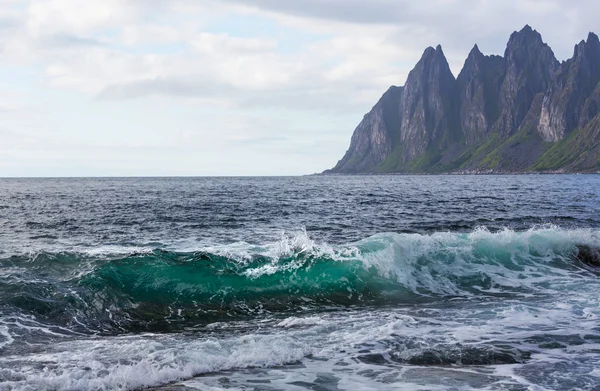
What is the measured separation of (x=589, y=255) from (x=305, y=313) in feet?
60.9

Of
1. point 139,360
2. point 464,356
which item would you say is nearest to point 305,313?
point 464,356

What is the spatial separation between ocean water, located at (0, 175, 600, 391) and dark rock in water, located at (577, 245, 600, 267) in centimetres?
10

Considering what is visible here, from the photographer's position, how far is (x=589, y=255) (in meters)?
27.8

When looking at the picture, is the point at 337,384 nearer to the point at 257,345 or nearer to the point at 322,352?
the point at 322,352

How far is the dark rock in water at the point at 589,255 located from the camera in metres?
27.4

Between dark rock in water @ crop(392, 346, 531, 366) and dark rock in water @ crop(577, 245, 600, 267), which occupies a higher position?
dark rock in water @ crop(577, 245, 600, 267)

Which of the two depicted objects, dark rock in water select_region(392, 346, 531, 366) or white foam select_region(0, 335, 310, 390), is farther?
dark rock in water select_region(392, 346, 531, 366)

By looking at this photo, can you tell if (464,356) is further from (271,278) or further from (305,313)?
(271,278)

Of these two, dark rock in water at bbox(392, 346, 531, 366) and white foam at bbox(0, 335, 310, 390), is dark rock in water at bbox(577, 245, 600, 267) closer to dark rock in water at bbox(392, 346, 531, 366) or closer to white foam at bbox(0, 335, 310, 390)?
dark rock in water at bbox(392, 346, 531, 366)

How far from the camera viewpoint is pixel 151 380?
422 inches

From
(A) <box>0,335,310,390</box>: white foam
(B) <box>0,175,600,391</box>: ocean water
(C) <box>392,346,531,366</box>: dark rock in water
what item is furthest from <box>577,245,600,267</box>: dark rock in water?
(A) <box>0,335,310,390</box>: white foam

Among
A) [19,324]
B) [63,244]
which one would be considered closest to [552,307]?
[19,324]

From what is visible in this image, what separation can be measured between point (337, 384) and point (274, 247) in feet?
50.7

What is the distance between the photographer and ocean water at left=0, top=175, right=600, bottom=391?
11.2m
